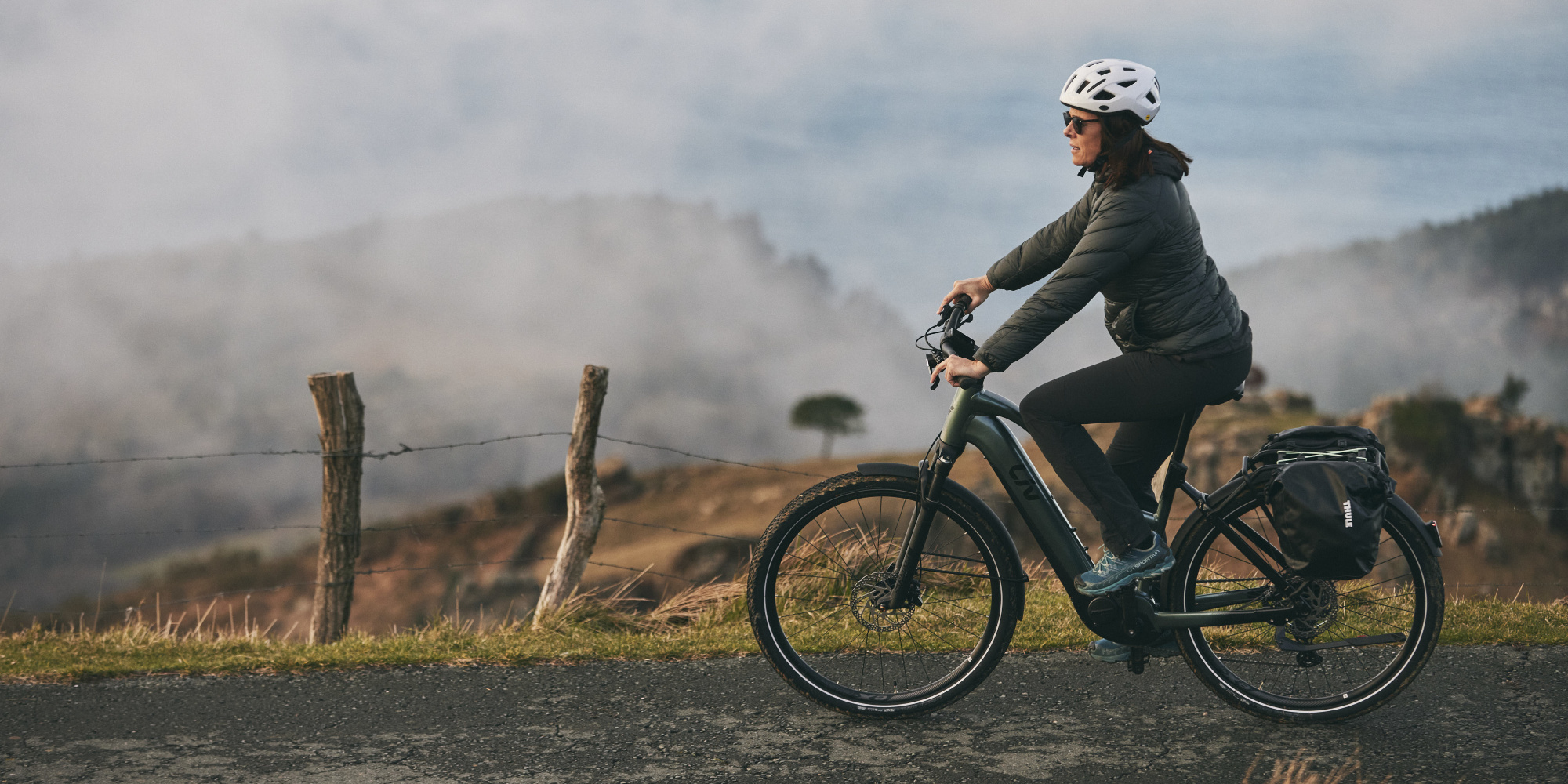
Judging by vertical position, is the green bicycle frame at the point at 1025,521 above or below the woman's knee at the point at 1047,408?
below

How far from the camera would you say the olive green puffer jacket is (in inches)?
150

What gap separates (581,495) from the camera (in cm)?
729

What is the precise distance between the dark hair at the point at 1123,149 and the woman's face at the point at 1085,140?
2cm

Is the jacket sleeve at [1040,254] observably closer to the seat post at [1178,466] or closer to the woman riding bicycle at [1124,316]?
the woman riding bicycle at [1124,316]

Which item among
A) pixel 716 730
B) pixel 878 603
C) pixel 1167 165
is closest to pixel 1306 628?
pixel 878 603

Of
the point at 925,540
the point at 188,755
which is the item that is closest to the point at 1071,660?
the point at 925,540

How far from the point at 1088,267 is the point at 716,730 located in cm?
207

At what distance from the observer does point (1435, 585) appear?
4227 mm

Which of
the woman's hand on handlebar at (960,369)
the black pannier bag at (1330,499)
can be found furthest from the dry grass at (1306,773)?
the woman's hand on handlebar at (960,369)

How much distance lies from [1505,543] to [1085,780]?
3497 inches

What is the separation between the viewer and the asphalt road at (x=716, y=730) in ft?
13.1

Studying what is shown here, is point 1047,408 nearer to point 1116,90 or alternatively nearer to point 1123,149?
point 1123,149

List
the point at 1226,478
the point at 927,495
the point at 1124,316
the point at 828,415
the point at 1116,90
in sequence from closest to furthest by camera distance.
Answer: the point at 1116,90
the point at 1124,316
the point at 927,495
the point at 1226,478
the point at 828,415

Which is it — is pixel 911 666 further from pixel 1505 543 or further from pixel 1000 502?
pixel 1505 543
